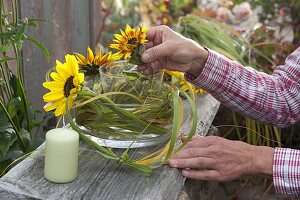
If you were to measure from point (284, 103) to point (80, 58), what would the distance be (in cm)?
71

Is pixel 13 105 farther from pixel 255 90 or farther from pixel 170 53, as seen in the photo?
pixel 255 90

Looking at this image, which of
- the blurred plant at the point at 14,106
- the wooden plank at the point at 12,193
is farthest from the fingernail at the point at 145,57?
the wooden plank at the point at 12,193

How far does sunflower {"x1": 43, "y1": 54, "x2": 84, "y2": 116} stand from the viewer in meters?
1.35

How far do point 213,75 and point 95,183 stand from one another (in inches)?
24.5

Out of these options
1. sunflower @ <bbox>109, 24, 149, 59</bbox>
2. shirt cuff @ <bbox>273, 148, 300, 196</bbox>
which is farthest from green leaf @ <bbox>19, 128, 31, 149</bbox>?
shirt cuff @ <bbox>273, 148, 300, 196</bbox>

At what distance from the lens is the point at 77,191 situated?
1.29 m

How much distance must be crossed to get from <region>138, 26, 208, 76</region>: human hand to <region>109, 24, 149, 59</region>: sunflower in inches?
1.4

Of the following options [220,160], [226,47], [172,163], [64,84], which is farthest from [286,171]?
[226,47]

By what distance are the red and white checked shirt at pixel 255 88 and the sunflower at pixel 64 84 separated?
1.73ft

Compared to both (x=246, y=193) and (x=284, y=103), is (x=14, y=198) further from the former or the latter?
(x=246, y=193)

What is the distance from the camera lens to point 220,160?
148 centimetres

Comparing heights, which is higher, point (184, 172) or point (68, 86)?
point (68, 86)

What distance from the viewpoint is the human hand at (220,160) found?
146cm

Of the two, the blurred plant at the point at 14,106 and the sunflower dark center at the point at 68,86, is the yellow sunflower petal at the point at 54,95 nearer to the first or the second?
the sunflower dark center at the point at 68,86
